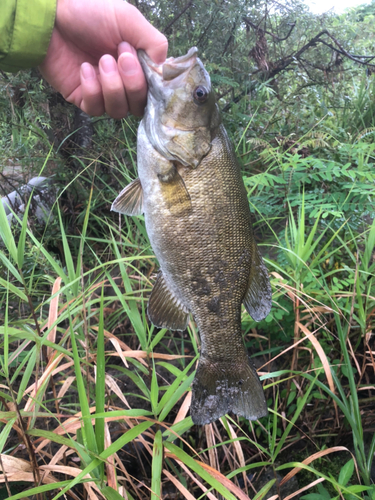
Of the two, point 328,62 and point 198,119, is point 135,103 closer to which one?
point 198,119

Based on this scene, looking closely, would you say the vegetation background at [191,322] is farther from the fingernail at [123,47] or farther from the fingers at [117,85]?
the fingernail at [123,47]

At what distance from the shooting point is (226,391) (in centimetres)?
140

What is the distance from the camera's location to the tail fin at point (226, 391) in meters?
1.32

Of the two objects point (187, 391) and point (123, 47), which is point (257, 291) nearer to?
point (187, 391)

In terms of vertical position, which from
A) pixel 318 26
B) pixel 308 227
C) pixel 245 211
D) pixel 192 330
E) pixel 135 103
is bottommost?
pixel 192 330

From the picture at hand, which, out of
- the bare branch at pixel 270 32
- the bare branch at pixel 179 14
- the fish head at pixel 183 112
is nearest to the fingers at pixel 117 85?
the fish head at pixel 183 112

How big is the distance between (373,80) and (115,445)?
4.84 metres

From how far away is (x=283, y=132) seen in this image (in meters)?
3.49

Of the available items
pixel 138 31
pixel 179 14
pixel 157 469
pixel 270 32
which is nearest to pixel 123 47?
pixel 138 31

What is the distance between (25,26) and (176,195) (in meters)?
1.19

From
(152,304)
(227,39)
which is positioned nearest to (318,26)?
(227,39)

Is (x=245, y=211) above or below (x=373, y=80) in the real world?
below

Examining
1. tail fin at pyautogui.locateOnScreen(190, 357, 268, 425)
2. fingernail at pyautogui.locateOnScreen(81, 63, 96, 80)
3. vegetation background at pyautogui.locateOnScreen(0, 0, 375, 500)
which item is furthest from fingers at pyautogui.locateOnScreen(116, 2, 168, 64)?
tail fin at pyautogui.locateOnScreen(190, 357, 268, 425)

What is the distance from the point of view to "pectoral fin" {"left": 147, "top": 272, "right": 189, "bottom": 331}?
4.67ft
